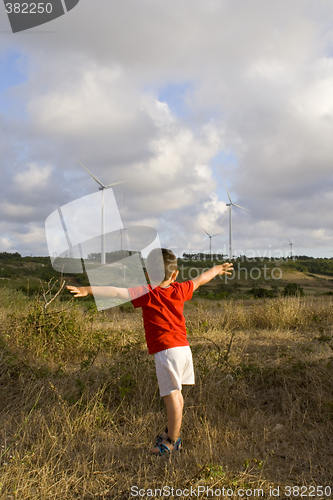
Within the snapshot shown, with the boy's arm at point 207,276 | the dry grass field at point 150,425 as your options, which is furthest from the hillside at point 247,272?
the boy's arm at point 207,276

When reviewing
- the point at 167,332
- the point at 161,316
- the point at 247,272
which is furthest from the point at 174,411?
the point at 247,272

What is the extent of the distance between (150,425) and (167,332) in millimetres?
1503

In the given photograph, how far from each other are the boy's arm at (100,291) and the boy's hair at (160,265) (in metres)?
0.35

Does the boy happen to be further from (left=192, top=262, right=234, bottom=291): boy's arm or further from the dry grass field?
the dry grass field

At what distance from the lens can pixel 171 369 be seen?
3350 millimetres

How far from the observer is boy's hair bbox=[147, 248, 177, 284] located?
3.65m

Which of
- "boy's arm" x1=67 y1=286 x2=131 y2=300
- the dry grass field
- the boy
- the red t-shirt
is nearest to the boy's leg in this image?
the boy

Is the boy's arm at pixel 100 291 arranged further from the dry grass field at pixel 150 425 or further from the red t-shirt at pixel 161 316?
the dry grass field at pixel 150 425

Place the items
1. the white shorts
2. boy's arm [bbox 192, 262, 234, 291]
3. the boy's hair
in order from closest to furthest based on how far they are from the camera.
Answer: the white shorts, the boy's hair, boy's arm [bbox 192, 262, 234, 291]

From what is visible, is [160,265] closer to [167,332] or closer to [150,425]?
[167,332]

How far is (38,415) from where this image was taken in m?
4.18

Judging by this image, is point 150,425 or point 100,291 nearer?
point 100,291

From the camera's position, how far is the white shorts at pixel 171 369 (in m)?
3.33

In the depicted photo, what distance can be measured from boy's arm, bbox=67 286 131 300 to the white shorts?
681 millimetres
